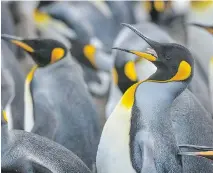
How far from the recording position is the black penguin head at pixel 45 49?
2217mm

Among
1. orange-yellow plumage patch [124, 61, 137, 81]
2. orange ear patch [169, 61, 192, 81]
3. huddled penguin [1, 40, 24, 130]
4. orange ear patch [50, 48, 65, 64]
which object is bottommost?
huddled penguin [1, 40, 24, 130]

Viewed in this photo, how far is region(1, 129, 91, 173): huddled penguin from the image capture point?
1587mm

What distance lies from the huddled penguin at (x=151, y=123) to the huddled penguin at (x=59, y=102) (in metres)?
0.32

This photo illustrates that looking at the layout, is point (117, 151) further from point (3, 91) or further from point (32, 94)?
point (3, 91)

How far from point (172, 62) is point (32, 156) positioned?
41 centimetres

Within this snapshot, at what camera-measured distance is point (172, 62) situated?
1.72m

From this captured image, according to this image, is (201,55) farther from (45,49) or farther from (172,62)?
(172,62)

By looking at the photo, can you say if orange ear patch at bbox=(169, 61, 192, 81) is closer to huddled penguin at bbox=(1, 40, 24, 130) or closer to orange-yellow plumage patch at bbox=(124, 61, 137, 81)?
orange-yellow plumage patch at bbox=(124, 61, 137, 81)

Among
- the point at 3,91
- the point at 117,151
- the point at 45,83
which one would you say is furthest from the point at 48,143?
the point at 3,91

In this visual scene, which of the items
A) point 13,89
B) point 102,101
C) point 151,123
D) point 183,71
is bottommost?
point 102,101

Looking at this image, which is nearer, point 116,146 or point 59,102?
point 116,146

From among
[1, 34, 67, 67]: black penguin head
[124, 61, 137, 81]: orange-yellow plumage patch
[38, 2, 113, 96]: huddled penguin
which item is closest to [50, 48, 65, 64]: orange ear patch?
[1, 34, 67, 67]: black penguin head

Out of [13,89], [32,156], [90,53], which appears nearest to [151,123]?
[32,156]

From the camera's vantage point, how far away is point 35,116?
212 cm
